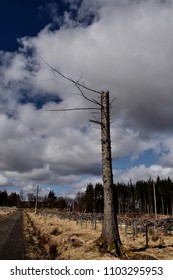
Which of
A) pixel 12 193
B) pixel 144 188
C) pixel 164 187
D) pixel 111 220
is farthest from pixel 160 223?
pixel 12 193

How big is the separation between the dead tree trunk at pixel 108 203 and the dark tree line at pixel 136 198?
8728cm

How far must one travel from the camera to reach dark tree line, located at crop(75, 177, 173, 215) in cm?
10088

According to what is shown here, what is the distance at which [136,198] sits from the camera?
112 metres

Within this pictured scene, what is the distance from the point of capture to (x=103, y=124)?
36.5 feet

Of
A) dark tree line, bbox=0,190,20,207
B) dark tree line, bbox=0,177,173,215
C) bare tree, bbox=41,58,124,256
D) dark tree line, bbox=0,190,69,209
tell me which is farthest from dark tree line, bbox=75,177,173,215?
bare tree, bbox=41,58,124,256

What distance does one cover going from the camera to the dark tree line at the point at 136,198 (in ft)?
331

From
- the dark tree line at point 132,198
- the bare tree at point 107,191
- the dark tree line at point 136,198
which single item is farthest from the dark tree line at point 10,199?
the bare tree at point 107,191

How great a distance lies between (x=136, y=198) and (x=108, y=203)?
105 metres

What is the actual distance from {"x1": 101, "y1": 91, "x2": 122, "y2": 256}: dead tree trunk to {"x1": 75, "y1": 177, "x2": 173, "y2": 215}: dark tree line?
8728 cm

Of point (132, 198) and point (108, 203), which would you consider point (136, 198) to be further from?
point (108, 203)

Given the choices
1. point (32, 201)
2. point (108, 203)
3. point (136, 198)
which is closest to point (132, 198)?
point (136, 198)

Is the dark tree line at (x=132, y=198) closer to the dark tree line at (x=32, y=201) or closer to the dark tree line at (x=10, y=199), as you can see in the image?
the dark tree line at (x=32, y=201)

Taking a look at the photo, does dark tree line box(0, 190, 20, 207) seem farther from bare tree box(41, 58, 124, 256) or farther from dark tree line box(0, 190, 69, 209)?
bare tree box(41, 58, 124, 256)
